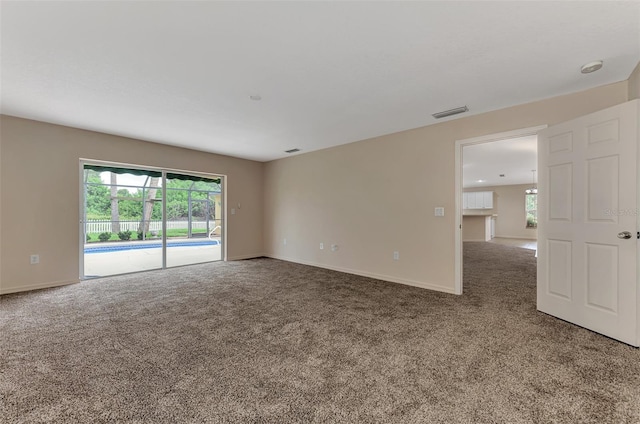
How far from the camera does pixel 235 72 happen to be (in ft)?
8.08

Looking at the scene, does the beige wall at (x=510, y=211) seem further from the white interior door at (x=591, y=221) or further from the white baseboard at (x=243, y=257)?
the white interior door at (x=591, y=221)

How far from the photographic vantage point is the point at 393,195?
14.2 feet

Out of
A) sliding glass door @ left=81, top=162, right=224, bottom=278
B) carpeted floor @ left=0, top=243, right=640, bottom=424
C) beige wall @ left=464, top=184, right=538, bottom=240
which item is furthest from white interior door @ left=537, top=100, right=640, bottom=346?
beige wall @ left=464, top=184, right=538, bottom=240

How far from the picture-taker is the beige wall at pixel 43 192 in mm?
3643

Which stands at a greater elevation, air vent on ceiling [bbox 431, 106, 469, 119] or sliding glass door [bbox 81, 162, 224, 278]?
air vent on ceiling [bbox 431, 106, 469, 119]

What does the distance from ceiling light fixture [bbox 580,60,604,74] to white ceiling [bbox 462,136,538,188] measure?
1.46 metres

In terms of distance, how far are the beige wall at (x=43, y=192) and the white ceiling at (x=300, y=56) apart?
0.45 m

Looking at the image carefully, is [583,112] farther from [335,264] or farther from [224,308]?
[224,308]

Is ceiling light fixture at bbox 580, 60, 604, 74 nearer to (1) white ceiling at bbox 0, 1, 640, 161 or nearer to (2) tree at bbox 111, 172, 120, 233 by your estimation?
(1) white ceiling at bbox 0, 1, 640, 161

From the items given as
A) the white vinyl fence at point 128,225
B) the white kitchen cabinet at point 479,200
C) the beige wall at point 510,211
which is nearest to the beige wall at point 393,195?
the white vinyl fence at point 128,225

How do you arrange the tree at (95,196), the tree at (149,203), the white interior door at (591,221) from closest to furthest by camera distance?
the white interior door at (591,221)
the tree at (95,196)
the tree at (149,203)

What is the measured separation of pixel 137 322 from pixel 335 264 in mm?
3255

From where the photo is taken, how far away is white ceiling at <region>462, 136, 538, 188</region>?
5055mm

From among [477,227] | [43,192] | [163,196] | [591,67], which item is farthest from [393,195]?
[477,227]
